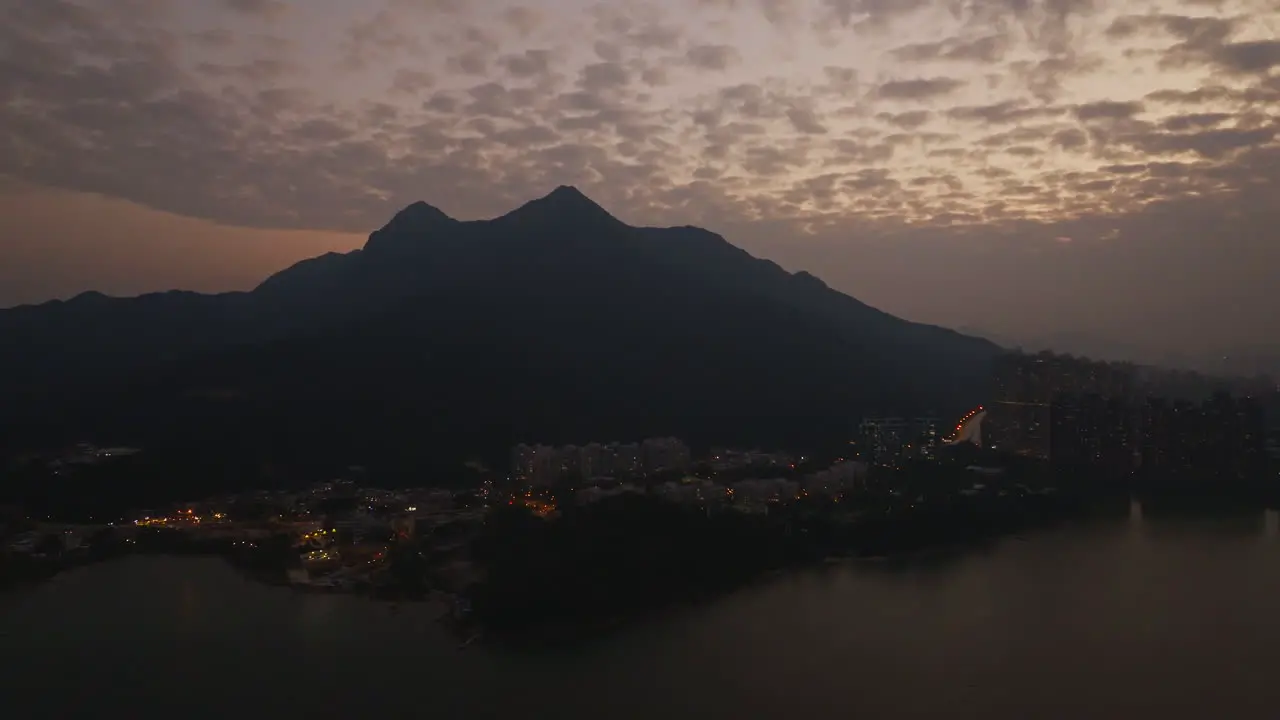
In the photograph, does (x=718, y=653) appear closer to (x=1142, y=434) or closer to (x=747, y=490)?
(x=747, y=490)

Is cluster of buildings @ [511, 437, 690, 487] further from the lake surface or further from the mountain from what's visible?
the lake surface

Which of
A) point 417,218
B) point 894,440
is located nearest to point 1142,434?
point 894,440

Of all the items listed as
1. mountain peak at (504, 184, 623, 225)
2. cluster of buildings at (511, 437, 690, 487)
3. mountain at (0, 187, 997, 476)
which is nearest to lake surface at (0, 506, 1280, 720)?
cluster of buildings at (511, 437, 690, 487)

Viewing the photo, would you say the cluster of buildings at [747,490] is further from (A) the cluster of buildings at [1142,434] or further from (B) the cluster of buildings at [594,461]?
(A) the cluster of buildings at [1142,434]

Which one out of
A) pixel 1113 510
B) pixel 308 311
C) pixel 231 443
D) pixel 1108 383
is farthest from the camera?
pixel 308 311

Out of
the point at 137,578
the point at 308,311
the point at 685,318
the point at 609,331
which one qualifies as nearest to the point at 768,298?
the point at 685,318

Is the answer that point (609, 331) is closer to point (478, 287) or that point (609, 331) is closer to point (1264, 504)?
point (478, 287)
